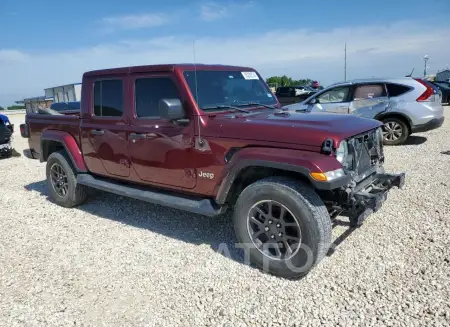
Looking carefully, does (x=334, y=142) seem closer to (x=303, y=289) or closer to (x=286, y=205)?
(x=286, y=205)

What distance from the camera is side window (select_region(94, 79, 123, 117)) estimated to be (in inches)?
179

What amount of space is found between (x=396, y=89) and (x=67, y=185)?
7.40 m

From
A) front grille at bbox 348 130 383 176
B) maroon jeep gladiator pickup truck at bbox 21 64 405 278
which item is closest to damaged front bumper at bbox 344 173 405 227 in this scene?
maroon jeep gladiator pickup truck at bbox 21 64 405 278

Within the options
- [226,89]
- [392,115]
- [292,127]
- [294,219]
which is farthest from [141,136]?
[392,115]

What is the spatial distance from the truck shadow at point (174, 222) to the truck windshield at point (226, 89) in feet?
4.89

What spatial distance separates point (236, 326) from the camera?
276 centimetres

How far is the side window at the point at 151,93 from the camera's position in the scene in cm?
406

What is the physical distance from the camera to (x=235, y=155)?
3475 millimetres

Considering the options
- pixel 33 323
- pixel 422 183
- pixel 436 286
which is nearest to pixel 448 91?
pixel 422 183

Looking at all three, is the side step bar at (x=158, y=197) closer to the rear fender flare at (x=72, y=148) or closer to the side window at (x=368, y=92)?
the rear fender flare at (x=72, y=148)

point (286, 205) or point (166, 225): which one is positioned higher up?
point (286, 205)

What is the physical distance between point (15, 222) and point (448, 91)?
75.5 ft

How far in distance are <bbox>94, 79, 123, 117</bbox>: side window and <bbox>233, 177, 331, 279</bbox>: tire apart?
6.90 ft

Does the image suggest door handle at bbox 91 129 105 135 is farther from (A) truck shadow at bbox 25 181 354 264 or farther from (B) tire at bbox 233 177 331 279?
(B) tire at bbox 233 177 331 279
